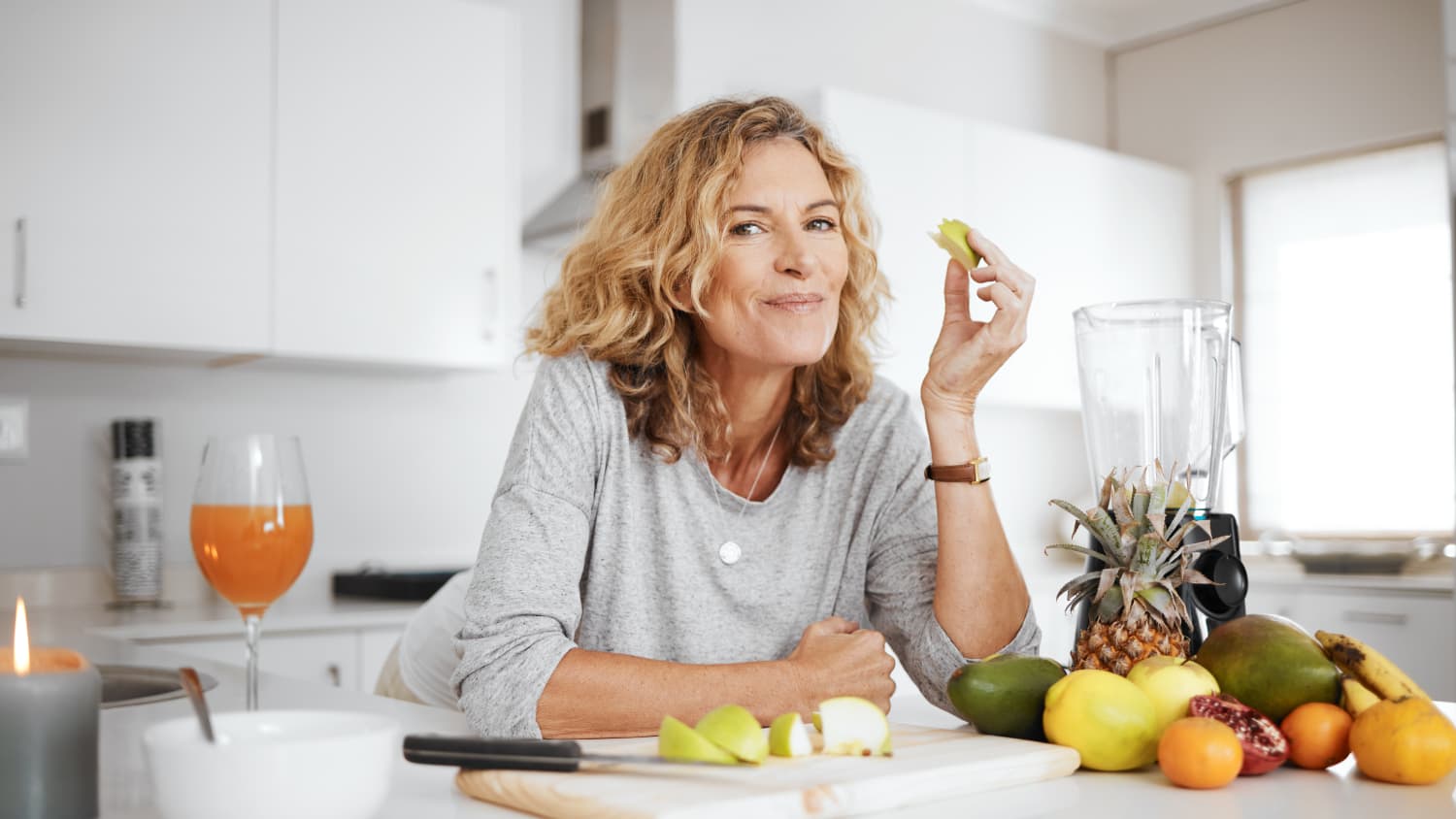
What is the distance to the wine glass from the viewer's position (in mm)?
953

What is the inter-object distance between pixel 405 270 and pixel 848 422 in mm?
1717

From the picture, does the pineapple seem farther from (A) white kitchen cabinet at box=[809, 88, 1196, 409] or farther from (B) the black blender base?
(A) white kitchen cabinet at box=[809, 88, 1196, 409]

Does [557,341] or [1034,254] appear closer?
[557,341]

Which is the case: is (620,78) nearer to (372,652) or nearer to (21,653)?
(372,652)

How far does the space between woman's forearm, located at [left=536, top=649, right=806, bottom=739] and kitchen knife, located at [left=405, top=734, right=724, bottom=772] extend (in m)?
0.33

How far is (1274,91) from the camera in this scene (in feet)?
15.1

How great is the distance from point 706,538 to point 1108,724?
0.67 meters

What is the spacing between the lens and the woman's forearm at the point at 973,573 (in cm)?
139

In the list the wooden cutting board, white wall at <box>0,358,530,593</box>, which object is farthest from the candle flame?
white wall at <box>0,358,530,593</box>

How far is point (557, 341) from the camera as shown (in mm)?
1588

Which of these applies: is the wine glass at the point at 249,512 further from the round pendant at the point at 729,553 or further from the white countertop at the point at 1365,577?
the white countertop at the point at 1365,577

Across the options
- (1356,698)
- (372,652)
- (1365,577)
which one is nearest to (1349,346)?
(1365,577)

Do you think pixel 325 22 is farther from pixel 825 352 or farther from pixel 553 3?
pixel 825 352

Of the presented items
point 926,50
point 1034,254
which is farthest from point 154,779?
point 926,50
